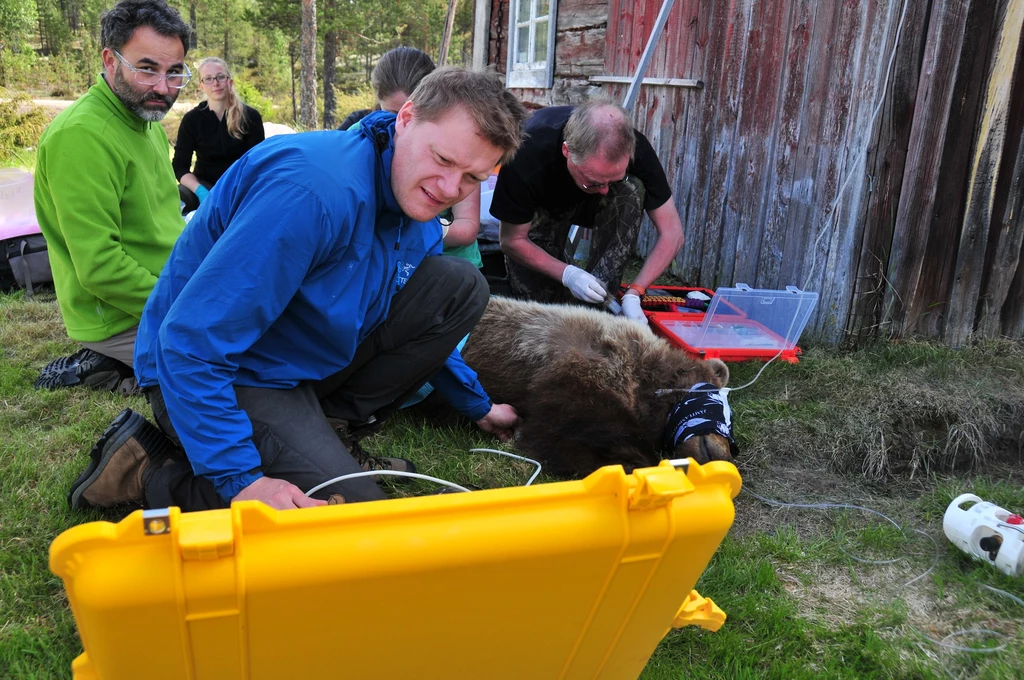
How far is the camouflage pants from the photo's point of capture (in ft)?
15.1

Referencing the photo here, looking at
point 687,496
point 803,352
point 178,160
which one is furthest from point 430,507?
point 178,160

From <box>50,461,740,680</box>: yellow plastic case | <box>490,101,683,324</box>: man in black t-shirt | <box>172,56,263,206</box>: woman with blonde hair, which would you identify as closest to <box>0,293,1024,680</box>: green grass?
<box>50,461,740,680</box>: yellow plastic case

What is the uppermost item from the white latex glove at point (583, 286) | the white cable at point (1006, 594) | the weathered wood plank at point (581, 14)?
the weathered wood plank at point (581, 14)

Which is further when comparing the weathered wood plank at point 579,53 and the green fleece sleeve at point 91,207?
the weathered wood plank at point 579,53

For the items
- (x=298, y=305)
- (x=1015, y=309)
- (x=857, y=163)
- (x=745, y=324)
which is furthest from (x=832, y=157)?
(x=298, y=305)

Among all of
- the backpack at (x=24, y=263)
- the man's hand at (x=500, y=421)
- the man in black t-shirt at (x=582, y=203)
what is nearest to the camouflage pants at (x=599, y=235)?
the man in black t-shirt at (x=582, y=203)

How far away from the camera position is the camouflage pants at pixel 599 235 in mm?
4594

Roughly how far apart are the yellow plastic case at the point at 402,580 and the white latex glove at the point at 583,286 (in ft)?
8.71

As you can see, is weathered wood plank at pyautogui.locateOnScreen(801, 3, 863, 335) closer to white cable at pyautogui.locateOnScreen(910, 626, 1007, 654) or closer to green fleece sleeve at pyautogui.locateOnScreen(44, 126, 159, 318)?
white cable at pyautogui.locateOnScreen(910, 626, 1007, 654)

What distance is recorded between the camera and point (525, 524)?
1335 mm

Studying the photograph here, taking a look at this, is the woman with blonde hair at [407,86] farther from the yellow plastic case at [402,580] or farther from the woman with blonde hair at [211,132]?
the yellow plastic case at [402,580]

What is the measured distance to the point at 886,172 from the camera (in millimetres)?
3965

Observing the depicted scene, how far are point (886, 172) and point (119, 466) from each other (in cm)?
382

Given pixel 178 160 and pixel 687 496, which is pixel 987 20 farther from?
pixel 178 160
